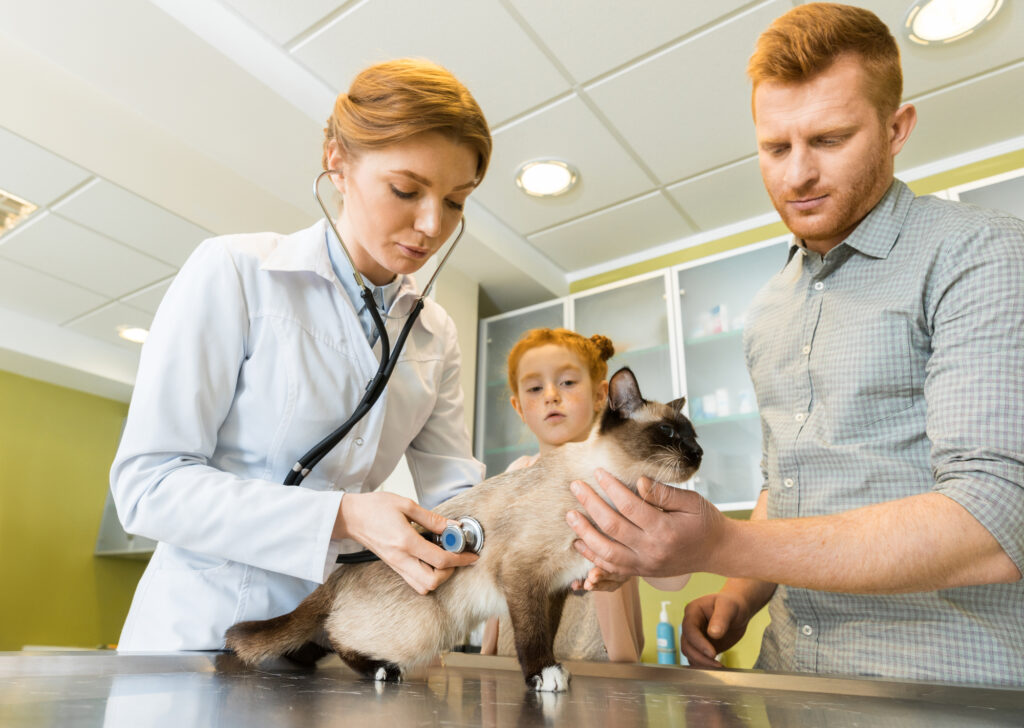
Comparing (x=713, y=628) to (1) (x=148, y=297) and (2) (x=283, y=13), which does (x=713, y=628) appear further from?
(1) (x=148, y=297)

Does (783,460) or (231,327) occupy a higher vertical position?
(231,327)

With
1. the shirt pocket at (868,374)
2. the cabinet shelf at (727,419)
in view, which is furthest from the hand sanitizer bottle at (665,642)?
the shirt pocket at (868,374)

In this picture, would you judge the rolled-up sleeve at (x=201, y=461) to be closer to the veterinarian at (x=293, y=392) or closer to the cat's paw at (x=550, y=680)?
the veterinarian at (x=293, y=392)

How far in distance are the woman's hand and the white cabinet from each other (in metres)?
2.30

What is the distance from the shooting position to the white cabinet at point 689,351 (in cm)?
296

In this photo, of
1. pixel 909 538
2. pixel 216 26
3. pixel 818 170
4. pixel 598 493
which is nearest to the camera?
pixel 909 538

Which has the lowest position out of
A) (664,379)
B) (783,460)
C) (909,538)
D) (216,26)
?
(909,538)

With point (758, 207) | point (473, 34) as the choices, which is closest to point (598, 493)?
point (473, 34)

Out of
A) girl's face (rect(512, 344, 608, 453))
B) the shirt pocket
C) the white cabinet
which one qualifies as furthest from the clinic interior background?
the shirt pocket

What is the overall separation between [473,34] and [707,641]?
2072mm

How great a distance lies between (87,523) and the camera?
327cm

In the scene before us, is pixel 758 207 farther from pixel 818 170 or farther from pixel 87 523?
pixel 87 523

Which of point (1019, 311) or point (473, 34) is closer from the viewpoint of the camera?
point (1019, 311)

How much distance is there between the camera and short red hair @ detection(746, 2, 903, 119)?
3.39 ft
